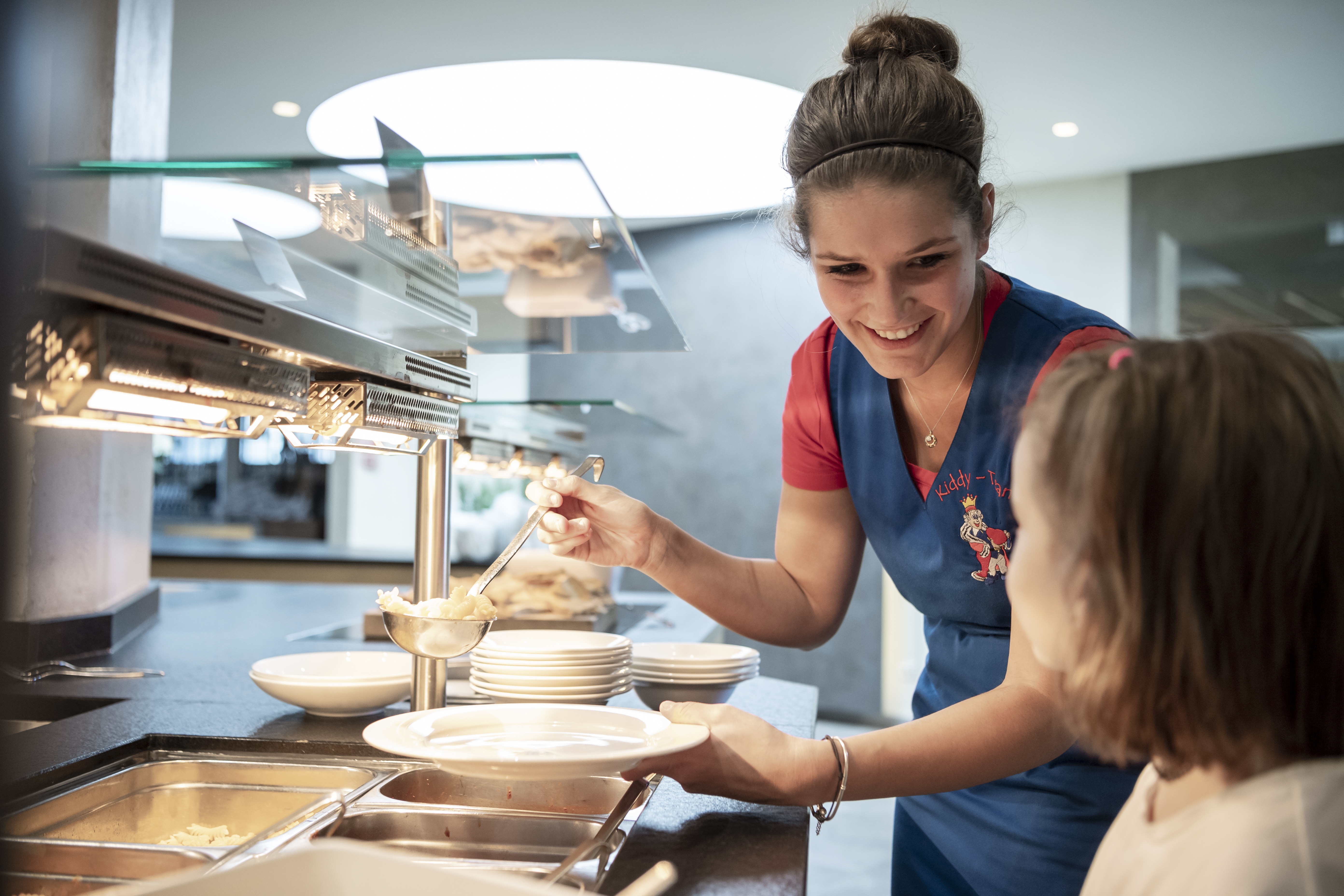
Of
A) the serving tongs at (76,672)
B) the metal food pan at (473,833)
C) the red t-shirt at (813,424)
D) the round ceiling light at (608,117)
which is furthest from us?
the round ceiling light at (608,117)

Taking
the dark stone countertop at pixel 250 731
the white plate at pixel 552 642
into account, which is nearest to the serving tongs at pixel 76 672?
the dark stone countertop at pixel 250 731

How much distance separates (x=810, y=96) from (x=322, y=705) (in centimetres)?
108

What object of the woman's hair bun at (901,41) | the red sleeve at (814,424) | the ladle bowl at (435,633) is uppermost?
the woman's hair bun at (901,41)

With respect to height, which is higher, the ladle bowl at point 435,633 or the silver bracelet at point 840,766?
the ladle bowl at point 435,633

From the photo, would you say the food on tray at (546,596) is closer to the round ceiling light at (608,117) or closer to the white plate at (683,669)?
the white plate at (683,669)

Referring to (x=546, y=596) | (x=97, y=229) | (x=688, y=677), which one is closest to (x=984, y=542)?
(x=688, y=677)

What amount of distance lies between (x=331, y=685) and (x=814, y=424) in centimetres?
80

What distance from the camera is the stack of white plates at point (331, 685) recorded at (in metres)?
1.25

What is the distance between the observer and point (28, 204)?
1.34ft

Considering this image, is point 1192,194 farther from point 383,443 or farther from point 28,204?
point 28,204

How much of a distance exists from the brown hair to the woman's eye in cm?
6

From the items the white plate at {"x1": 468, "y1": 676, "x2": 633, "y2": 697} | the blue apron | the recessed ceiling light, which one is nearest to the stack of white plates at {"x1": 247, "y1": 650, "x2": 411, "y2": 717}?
the white plate at {"x1": 468, "y1": 676, "x2": 633, "y2": 697}

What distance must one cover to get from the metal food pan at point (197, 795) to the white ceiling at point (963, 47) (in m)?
2.85

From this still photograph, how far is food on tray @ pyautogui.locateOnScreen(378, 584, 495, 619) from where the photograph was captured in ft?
3.40
